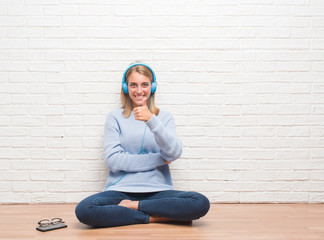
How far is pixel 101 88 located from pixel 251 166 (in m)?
1.16

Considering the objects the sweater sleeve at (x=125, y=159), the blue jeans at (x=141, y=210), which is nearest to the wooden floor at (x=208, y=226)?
the blue jeans at (x=141, y=210)

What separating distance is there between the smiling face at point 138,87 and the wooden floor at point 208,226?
757mm

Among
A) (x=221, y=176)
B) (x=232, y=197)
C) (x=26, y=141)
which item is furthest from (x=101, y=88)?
(x=232, y=197)

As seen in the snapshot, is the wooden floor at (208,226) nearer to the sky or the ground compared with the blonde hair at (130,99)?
nearer to the ground

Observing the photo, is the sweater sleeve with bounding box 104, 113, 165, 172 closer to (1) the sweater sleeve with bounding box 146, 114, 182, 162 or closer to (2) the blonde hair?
(1) the sweater sleeve with bounding box 146, 114, 182, 162

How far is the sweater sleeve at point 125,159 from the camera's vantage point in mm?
2029

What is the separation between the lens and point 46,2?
2.30m

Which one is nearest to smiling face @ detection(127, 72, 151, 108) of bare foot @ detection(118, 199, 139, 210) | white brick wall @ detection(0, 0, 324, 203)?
white brick wall @ detection(0, 0, 324, 203)

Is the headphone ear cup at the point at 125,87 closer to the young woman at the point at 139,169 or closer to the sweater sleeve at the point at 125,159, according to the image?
the young woman at the point at 139,169

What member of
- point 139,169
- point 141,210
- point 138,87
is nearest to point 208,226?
point 141,210

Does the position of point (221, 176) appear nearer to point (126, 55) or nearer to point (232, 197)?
point (232, 197)

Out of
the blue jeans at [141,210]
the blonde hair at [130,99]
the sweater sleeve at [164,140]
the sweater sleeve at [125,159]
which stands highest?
the blonde hair at [130,99]

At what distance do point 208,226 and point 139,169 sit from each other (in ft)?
1.67

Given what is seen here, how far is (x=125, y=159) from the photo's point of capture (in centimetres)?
203
